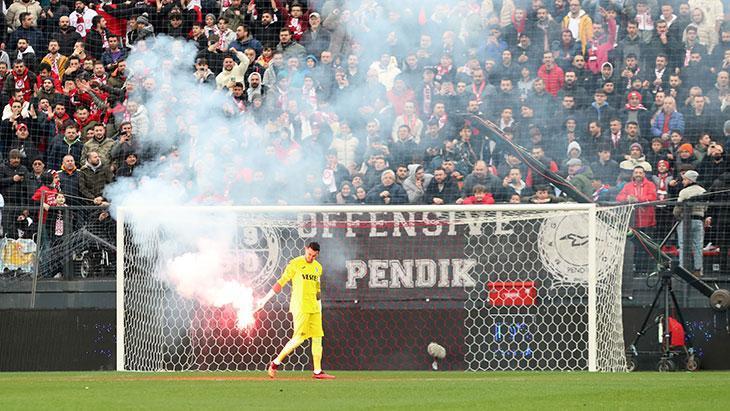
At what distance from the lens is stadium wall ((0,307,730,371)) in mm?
17328

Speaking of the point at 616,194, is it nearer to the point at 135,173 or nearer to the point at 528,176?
the point at 528,176

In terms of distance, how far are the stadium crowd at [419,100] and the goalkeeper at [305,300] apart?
2923 millimetres

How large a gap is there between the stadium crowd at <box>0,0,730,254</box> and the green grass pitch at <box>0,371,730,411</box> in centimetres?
342

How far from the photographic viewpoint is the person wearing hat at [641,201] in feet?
57.1

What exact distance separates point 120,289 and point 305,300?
2.99 metres

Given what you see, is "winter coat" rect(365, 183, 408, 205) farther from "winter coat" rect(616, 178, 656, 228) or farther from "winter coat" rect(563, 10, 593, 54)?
"winter coat" rect(563, 10, 593, 54)

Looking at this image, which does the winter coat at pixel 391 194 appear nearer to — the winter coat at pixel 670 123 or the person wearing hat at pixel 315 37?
the person wearing hat at pixel 315 37

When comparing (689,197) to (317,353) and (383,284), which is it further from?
(317,353)

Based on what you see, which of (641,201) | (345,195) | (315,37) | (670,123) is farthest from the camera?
(315,37)

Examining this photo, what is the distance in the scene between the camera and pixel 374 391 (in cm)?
1321

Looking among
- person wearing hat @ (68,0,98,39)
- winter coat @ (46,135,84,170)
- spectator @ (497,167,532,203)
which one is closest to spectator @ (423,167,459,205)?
spectator @ (497,167,532,203)

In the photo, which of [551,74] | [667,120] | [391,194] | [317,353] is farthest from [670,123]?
[317,353]

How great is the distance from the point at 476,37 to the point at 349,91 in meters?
2.08

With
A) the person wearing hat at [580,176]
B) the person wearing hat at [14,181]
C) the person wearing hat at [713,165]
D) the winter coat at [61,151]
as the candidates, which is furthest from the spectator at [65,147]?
the person wearing hat at [713,165]
